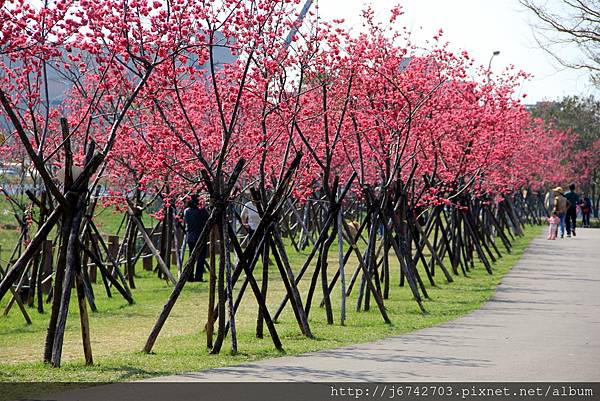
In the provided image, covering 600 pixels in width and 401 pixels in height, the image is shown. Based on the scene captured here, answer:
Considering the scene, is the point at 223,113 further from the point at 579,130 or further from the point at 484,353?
the point at 579,130

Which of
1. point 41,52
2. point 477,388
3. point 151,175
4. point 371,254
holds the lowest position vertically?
point 477,388

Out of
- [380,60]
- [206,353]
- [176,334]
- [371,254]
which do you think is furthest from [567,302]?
[206,353]

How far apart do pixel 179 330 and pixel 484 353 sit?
4.78 metres

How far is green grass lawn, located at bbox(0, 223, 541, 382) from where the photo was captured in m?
9.79

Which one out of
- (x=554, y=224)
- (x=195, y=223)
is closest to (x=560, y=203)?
(x=554, y=224)

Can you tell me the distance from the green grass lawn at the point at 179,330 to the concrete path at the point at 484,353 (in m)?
0.47

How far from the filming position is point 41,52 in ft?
36.7

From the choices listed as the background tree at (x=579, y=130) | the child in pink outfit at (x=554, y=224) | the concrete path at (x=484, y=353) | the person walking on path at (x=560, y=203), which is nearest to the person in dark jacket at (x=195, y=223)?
the concrete path at (x=484, y=353)

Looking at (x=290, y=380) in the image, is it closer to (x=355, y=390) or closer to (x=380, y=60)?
(x=355, y=390)

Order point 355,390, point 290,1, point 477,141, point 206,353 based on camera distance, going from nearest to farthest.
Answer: point 355,390, point 206,353, point 290,1, point 477,141

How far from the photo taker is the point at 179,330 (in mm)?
14266

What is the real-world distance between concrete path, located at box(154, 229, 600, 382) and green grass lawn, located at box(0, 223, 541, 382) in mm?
465

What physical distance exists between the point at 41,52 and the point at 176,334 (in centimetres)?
430

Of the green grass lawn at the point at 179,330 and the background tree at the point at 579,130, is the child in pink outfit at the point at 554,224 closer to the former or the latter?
the green grass lawn at the point at 179,330
